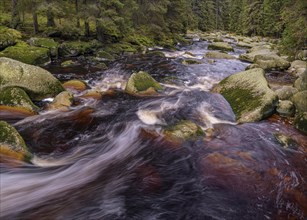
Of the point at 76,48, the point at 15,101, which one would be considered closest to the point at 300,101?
the point at 15,101

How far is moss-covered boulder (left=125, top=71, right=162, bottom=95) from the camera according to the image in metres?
11.8

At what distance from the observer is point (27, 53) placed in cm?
1581

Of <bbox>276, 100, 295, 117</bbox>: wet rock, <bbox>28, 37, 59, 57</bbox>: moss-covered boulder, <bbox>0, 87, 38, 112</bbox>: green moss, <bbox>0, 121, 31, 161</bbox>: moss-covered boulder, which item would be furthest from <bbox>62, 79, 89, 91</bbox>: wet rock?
<bbox>276, 100, 295, 117</bbox>: wet rock

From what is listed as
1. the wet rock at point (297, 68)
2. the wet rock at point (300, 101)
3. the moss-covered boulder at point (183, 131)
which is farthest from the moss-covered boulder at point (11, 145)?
the wet rock at point (297, 68)

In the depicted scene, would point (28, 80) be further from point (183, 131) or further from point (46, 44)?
point (46, 44)

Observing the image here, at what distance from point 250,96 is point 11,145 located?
7552 mm

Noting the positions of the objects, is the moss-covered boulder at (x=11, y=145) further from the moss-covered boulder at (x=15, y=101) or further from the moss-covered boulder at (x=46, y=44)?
the moss-covered boulder at (x=46, y=44)

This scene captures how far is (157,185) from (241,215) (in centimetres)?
174

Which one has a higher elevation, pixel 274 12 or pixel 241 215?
pixel 274 12

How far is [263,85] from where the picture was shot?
9.88 meters

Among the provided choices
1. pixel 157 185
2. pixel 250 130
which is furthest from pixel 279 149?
pixel 157 185

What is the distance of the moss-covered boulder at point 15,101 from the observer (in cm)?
895

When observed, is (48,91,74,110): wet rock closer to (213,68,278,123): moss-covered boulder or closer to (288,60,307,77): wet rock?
(213,68,278,123): moss-covered boulder

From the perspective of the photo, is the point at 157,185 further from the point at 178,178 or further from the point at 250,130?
the point at 250,130
